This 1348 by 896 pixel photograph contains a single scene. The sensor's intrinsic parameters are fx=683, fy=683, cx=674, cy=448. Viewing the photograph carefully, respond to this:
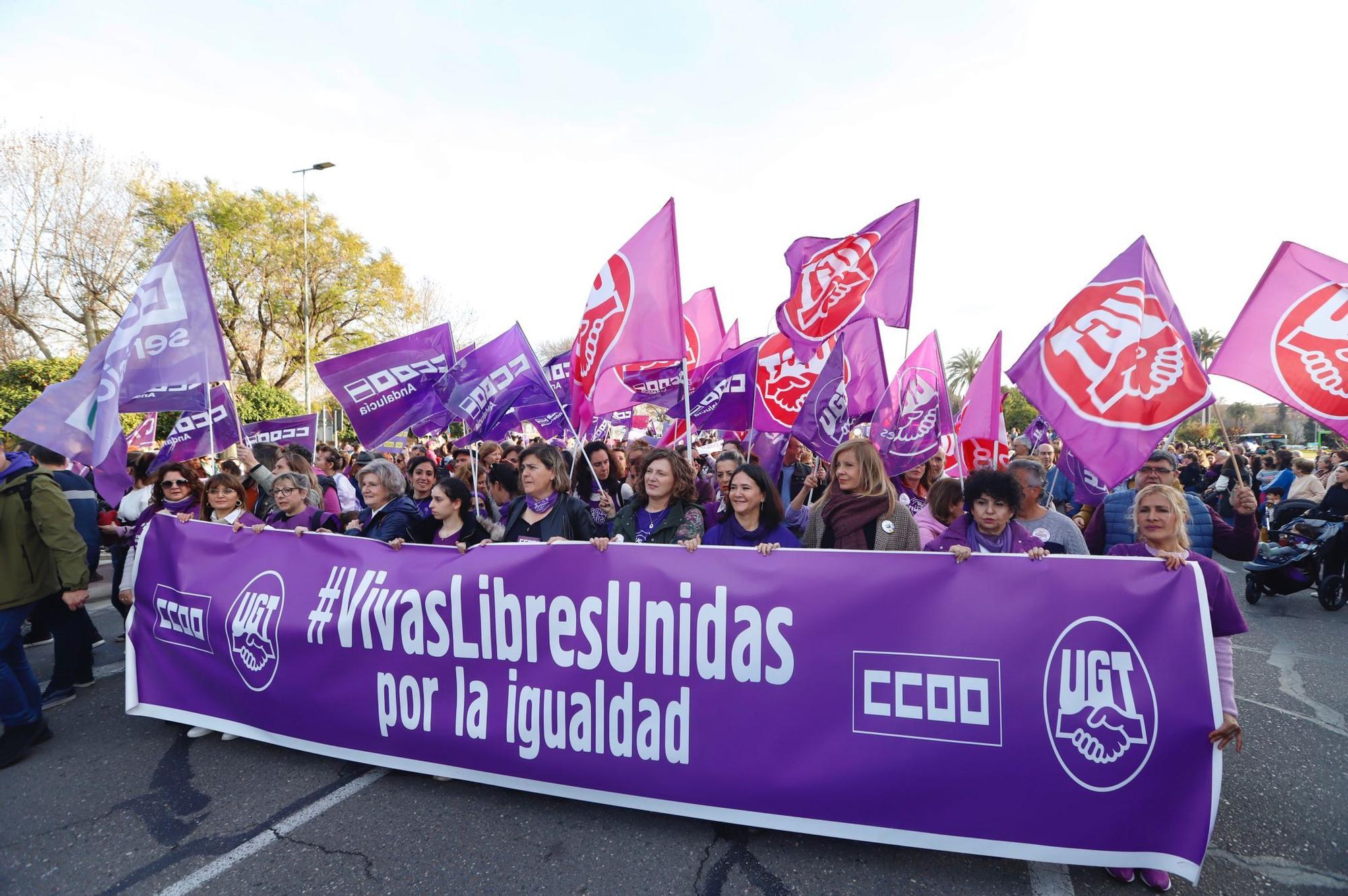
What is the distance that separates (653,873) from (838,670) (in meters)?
1.10

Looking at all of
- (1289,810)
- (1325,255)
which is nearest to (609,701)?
(1289,810)

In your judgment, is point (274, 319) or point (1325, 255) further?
point (274, 319)

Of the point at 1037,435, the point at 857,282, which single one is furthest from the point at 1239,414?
the point at 857,282

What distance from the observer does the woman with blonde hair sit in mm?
3917

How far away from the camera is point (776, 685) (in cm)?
296

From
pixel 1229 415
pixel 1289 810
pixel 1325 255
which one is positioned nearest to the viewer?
pixel 1289 810

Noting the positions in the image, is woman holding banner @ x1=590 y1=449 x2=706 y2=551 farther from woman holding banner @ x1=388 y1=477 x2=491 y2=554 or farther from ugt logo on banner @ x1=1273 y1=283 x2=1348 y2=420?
ugt logo on banner @ x1=1273 y1=283 x2=1348 y2=420

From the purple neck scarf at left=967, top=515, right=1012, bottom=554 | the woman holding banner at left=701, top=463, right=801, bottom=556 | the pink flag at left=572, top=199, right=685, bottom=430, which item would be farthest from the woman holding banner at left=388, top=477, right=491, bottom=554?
the purple neck scarf at left=967, top=515, right=1012, bottom=554

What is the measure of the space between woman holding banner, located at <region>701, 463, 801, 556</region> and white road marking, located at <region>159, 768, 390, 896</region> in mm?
2186

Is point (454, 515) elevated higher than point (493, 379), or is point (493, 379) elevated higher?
point (493, 379)

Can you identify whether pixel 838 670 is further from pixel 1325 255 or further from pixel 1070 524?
pixel 1325 255

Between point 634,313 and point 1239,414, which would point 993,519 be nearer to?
point 634,313

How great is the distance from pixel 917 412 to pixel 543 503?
128 inches

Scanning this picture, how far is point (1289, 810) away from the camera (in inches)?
124
